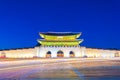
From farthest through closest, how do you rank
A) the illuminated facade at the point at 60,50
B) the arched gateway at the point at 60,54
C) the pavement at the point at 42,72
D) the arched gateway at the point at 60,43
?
the arched gateway at the point at 60,43
the arched gateway at the point at 60,54
the illuminated facade at the point at 60,50
the pavement at the point at 42,72

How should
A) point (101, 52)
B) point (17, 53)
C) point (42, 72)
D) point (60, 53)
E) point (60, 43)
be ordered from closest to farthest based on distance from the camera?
point (42, 72) < point (17, 53) < point (101, 52) < point (60, 53) < point (60, 43)

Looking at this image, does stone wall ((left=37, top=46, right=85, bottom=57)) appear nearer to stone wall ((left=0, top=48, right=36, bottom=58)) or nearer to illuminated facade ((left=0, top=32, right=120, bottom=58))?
illuminated facade ((left=0, top=32, right=120, bottom=58))

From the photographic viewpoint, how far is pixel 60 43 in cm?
8669

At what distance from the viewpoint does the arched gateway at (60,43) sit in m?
85.8

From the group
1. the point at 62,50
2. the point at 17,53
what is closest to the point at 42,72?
the point at 17,53

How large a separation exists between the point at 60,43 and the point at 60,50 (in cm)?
216

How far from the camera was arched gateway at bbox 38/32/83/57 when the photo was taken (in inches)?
3376

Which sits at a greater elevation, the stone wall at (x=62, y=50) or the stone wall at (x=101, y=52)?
the stone wall at (x=62, y=50)

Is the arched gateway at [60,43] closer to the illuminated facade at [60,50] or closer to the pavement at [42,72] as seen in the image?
the illuminated facade at [60,50]

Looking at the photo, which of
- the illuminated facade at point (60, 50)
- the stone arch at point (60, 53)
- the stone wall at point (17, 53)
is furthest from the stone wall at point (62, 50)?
the stone wall at point (17, 53)

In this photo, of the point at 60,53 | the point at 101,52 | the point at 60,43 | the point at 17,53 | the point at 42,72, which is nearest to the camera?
the point at 42,72

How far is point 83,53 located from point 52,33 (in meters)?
12.5

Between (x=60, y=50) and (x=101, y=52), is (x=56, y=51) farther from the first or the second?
(x=101, y=52)

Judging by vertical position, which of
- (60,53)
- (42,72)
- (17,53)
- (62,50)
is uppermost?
(62,50)
